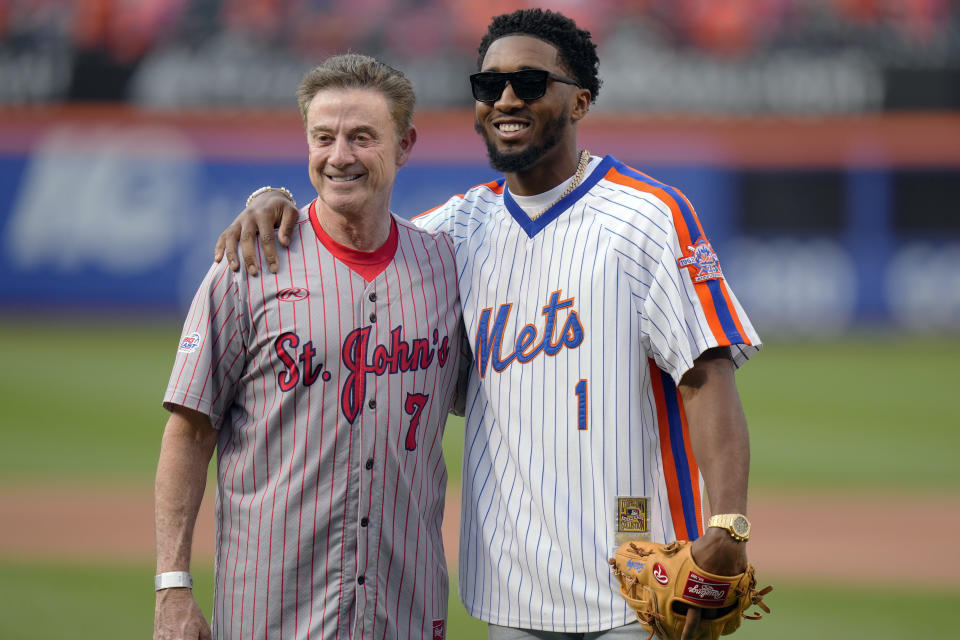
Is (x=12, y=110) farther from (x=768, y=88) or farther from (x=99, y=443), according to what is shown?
(x=768, y=88)

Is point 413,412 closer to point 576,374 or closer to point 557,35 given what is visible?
point 576,374

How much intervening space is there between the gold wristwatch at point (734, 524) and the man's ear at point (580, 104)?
1.07m

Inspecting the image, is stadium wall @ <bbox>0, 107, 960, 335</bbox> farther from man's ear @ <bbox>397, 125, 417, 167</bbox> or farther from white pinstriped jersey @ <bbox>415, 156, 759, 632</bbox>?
white pinstriped jersey @ <bbox>415, 156, 759, 632</bbox>

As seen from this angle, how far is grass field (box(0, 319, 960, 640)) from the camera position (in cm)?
555

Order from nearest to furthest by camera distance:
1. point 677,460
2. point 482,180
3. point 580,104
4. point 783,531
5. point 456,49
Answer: point 677,460 < point 580,104 < point 783,531 < point 482,180 < point 456,49

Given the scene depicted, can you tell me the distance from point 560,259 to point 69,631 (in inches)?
138

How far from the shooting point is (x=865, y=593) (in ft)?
20.0

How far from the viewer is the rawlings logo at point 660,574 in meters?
2.40

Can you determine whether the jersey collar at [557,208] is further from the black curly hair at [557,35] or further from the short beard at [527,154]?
the black curly hair at [557,35]

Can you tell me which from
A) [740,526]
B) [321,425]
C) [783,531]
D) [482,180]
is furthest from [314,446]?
[482,180]

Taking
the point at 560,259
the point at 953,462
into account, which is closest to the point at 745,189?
the point at 953,462

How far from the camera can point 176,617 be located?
2455 millimetres

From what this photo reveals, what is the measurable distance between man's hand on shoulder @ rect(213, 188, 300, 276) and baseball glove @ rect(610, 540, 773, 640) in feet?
3.41

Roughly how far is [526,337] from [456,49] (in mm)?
16113
